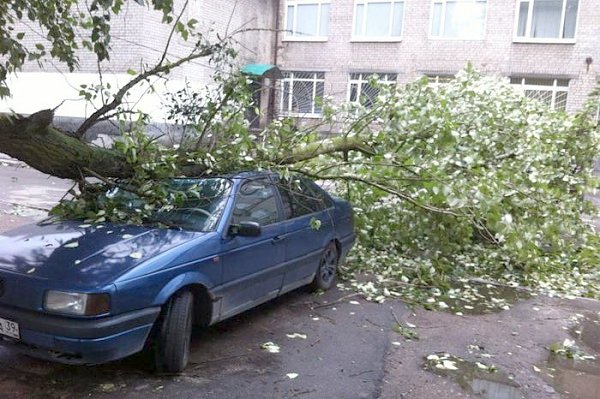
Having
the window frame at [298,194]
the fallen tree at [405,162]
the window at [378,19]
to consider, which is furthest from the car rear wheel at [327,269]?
the window at [378,19]

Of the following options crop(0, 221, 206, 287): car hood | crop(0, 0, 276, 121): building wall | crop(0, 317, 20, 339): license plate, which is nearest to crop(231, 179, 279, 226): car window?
crop(0, 221, 206, 287): car hood

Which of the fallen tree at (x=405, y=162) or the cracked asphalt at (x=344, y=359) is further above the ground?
the fallen tree at (x=405, y=162)

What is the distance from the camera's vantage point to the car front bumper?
340 centimetres

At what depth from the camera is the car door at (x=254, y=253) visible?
4469mm

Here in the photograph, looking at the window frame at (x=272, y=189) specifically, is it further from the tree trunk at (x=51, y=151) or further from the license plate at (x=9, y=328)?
the license plate at (x=9, y=328)

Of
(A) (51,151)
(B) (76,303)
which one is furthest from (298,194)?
(B) (76,303)

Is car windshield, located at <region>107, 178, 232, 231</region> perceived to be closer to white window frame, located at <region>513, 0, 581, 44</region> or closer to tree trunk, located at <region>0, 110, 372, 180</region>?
tree trunk, located at <region>0, 110, 372, 180</region>

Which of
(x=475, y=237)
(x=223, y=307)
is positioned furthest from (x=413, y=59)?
(x=223, y=307)

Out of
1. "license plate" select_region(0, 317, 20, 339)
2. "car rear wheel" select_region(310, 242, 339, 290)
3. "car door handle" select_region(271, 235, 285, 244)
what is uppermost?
"car door handle" select_region(271, 235, 285, 244)

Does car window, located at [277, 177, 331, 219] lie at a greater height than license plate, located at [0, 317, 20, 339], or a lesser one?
greater

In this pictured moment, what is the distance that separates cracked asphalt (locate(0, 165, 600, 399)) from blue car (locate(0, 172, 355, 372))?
1.03ft

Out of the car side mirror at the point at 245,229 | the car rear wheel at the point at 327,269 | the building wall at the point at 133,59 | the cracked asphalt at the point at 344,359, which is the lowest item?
the cracked asphalt at the point at 344,359

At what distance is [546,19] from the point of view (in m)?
19.9

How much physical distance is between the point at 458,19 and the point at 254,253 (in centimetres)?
1877
